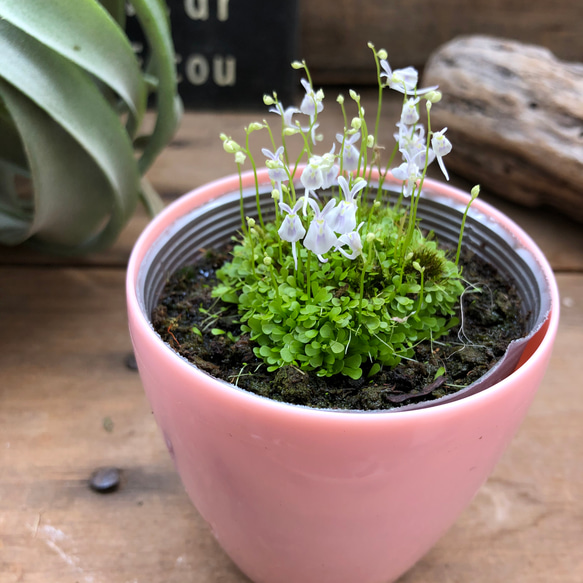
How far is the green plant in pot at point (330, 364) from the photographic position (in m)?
0.35

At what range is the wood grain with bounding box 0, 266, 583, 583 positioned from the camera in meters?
0.57

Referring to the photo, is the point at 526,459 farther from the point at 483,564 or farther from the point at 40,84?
the point at 40,84

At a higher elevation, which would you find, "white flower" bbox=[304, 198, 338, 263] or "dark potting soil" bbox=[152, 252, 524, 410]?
"white flower" bbox=[304, 198, 338, 263]

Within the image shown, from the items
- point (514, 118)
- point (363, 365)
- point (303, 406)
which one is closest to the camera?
point (303, 406)

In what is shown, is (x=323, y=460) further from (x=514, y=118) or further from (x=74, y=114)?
(x=514, y=118)

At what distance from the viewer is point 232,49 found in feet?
3.43

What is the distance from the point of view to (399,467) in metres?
0.36

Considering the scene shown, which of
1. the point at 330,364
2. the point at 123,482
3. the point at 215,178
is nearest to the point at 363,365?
the point at 330,364

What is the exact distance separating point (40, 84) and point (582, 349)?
737 mm

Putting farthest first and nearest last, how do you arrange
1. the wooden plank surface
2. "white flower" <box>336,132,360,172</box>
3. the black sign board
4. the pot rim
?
the wooden plank surface
the black sign board
"white flower" <box>336,132,360,172</box>
the pot rim

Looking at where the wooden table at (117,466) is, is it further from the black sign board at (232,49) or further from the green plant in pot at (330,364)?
the black sign board at (232,49)

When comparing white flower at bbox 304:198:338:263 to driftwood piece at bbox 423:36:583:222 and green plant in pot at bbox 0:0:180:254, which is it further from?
driftwood piece at bbox 423:36:583:222

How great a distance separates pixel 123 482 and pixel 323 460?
0.37 m

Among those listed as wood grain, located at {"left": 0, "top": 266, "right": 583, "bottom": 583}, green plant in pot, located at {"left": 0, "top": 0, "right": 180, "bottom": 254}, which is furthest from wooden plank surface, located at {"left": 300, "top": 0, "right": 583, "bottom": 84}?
wood grain, located at {"left": 0, "top": 266, "right": 583, "bottom": 583}
